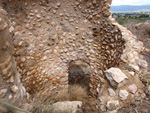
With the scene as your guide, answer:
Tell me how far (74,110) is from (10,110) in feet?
4.18

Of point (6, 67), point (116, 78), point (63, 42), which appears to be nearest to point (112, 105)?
point (116, 78)

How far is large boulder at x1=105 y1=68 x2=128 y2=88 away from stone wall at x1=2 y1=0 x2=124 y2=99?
626mm

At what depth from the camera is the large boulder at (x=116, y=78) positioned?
209 cm

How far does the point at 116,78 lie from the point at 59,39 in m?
1.94

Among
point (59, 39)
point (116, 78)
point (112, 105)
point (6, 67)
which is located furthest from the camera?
point (59, 39)

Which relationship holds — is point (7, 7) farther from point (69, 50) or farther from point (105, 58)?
point (105, 58)

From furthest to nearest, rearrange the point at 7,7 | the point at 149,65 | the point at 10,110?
the point at 7,7 → the point at 149,65 → the point at 10,110

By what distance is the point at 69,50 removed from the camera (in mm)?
3408

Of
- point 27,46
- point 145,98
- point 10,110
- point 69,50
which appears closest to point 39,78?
point 27,46

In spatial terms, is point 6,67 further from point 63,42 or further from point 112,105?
point 63,42

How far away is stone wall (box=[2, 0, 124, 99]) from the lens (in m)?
2.87

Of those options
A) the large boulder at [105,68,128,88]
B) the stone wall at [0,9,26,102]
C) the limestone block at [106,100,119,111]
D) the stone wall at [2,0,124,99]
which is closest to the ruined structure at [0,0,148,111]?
the stone wall at [2,0,124,99]

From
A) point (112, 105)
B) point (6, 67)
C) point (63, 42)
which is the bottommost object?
point (112, 105)

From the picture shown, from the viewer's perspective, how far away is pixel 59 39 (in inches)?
131
